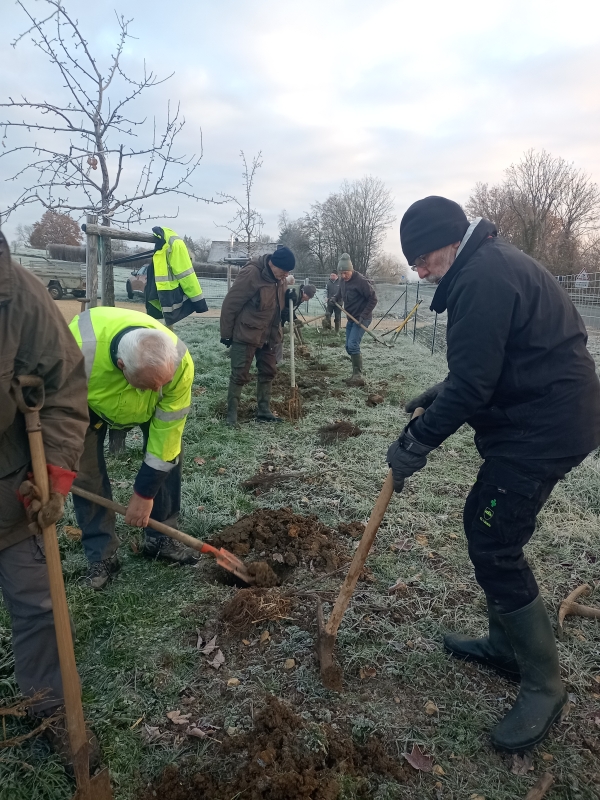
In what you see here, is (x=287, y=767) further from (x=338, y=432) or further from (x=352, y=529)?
(x=338, y=432)

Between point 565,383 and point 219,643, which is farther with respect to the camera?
point 219,643

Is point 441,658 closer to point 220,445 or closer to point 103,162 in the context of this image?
point 220,445

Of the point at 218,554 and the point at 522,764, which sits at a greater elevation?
the point at 218,554

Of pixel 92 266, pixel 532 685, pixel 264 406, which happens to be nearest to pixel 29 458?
pixel 532 685

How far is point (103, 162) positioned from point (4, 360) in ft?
16.4

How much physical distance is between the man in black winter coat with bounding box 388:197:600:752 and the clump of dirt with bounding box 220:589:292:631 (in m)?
1.23

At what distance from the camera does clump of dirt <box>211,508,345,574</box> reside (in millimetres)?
3758

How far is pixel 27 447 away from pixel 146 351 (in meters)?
0.77

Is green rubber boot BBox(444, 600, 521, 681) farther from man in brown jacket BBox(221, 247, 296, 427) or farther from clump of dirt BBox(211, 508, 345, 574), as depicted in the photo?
man in brown jacket BBox(221, 247, 296, 427)

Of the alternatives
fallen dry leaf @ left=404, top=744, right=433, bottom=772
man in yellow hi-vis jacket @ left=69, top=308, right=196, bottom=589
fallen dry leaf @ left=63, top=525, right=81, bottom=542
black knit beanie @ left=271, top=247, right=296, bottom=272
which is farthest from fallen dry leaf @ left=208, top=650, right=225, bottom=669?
black knit beanie @ left=271, top=247, right=296, bottom=272

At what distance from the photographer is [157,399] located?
3105mm

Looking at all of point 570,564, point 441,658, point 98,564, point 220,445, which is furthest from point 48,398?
point 220,445

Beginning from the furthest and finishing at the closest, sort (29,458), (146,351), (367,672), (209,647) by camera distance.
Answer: (209,647) < (367,672) < (146,351) < (29,458)

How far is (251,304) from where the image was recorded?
6.89 metres
